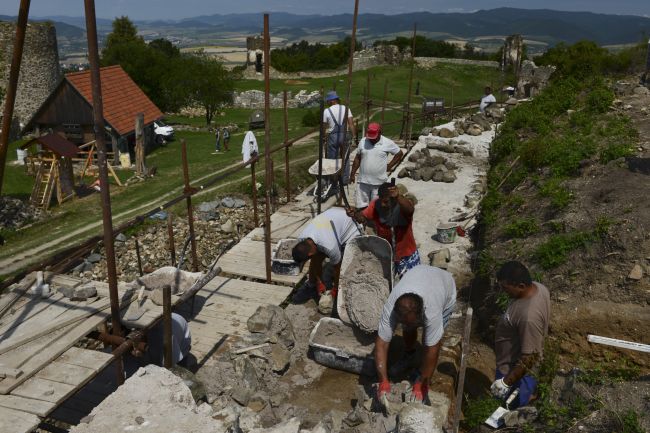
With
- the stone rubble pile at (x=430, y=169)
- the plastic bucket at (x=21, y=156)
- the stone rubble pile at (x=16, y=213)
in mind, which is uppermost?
the stone rubble pile at (x=430, y=169)

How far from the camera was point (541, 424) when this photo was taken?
14.7 feet

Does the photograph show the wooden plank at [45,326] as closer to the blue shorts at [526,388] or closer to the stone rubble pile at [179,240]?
the blue shorts at [526,388]

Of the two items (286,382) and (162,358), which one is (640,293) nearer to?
(286,382)

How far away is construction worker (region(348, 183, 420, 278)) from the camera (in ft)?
21.3

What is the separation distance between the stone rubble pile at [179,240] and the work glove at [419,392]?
23.2 ft

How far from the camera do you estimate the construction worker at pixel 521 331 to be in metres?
4.57

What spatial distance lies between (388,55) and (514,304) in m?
43.6

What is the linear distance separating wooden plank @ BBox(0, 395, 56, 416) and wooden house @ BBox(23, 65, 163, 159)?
20441 millimetres

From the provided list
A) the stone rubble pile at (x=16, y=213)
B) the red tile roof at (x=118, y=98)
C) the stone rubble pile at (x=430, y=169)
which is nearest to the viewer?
the stone rubble pile at (x=430, y=169)

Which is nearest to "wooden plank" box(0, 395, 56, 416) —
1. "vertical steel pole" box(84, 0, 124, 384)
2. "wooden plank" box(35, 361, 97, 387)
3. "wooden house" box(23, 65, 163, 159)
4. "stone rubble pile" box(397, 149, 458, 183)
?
"wooden plank" box(35, 361, 97, 387)

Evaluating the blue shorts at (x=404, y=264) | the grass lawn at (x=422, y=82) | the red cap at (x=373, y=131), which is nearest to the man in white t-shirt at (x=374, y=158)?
the red cap at (x=373, y=131)

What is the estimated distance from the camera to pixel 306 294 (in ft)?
Answer: 24.2

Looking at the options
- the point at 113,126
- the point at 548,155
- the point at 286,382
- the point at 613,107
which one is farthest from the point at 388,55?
the point at 286,382

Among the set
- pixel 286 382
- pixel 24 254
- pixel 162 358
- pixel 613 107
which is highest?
pixel 613 107
